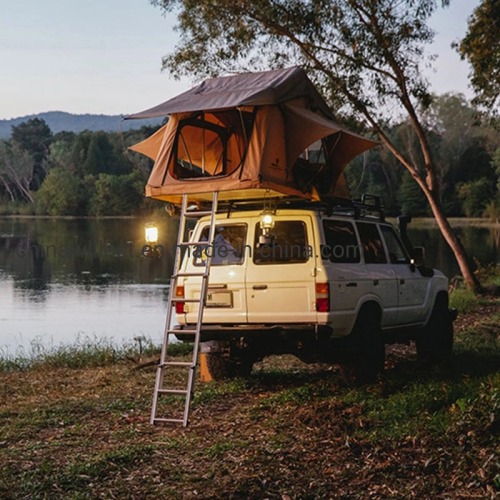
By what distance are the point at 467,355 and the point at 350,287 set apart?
10.3 ft

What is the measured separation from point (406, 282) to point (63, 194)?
10191cm

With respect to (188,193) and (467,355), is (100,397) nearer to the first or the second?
(188,193)

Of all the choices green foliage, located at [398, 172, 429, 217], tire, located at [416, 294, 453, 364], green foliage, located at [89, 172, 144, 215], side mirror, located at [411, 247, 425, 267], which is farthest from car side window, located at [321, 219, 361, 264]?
green foliage, located at [89, 172, 144, 215]

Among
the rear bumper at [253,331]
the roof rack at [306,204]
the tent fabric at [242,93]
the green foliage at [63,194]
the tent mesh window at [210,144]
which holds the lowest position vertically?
the rear bumper at [253,331]

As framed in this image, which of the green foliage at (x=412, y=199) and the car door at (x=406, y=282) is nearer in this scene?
the car door at (x=406, y=282)

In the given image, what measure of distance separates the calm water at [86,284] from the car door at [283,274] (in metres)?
10.6

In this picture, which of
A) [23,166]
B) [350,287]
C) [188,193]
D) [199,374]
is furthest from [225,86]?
[23,166]

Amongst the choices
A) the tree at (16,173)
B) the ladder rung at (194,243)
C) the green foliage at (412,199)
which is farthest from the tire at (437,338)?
the tree at (16,173)

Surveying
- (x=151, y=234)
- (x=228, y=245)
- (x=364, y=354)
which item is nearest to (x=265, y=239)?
(x=228, y=245)

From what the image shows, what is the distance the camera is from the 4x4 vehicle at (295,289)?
370 inches

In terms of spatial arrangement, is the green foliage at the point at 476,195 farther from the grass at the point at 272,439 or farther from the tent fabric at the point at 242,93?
the tent fabric at the point at 242,93

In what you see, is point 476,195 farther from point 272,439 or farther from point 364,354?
point 272,439

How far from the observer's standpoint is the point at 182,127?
10.2 metres

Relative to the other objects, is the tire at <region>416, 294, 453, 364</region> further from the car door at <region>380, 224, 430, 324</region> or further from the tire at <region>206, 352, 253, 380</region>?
the tire at <region>206, 352, 253, 380</region>
